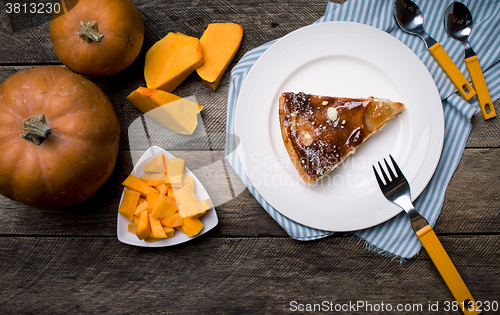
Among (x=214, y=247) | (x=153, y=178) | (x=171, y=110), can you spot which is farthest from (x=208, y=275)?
(x=171, y=110)

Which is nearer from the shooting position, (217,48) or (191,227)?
(191,227)

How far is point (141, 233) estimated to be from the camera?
2074 mm

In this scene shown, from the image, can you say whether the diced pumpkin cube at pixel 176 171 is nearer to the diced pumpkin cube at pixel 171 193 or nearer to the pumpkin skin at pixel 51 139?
the diced pumpkin cube at pixel 171 193

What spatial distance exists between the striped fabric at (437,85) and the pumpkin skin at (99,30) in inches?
31.7

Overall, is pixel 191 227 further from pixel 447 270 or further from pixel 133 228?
pixel 447 270

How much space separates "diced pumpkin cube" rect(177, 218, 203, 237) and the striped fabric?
18.3 inches

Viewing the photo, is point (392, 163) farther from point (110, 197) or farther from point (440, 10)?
point (110, 197)

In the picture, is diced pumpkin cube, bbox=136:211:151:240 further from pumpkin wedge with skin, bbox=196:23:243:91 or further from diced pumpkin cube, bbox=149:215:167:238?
pumpkin wedge with skin, bbox=196:23:243:91

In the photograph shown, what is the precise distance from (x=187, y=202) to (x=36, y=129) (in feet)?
3.33

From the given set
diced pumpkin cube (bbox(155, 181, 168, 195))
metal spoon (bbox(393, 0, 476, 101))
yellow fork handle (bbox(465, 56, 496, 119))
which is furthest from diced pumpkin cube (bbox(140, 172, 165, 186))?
yellow fork handle (bbox(465, 56, 496, 119))

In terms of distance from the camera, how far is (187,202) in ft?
6.98

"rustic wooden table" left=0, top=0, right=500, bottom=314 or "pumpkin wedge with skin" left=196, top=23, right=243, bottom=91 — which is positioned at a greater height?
"pumpkin wedge with skin" left=196, top=23, right=243, bottom=91

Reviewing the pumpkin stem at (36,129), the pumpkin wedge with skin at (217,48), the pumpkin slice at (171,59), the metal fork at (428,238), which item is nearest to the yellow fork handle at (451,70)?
the metal fork at (428,238)

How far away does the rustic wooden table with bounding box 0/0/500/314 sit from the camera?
2299 mm
